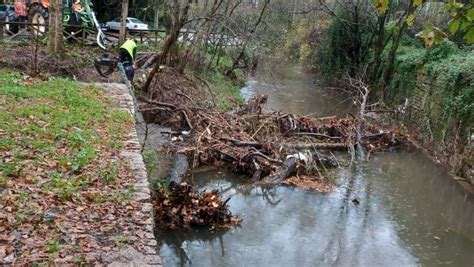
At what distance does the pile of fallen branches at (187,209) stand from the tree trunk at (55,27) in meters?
8.41

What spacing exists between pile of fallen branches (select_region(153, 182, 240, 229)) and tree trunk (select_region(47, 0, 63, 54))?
8.41 meters

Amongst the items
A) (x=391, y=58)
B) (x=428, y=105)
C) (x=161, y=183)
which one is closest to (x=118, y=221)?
(x=161, y=183)

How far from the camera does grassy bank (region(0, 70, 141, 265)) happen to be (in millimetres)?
3939

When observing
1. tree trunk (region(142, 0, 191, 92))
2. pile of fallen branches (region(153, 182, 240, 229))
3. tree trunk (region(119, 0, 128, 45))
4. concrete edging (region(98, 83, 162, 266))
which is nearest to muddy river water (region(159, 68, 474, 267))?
pile of fallen branches (region(153, 182, 240, 229))

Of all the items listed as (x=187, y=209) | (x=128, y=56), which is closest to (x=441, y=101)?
(x=128, y=56)

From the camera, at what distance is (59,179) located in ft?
16.6

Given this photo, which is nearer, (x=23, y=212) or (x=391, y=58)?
(x=23, y=212)

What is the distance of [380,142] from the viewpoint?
14875mm

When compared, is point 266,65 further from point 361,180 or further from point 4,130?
point 4,130

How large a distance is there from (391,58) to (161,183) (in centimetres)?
1554

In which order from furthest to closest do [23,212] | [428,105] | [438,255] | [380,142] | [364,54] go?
1. [364,54]
2. [428,105]
3. [380,142]
4. [438,255]
5. [23,212]

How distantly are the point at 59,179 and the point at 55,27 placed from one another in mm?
10514

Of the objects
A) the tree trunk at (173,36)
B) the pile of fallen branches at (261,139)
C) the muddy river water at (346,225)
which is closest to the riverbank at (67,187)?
the muddy river water at (346,225)

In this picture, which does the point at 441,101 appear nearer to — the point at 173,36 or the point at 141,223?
the point at 173,36
